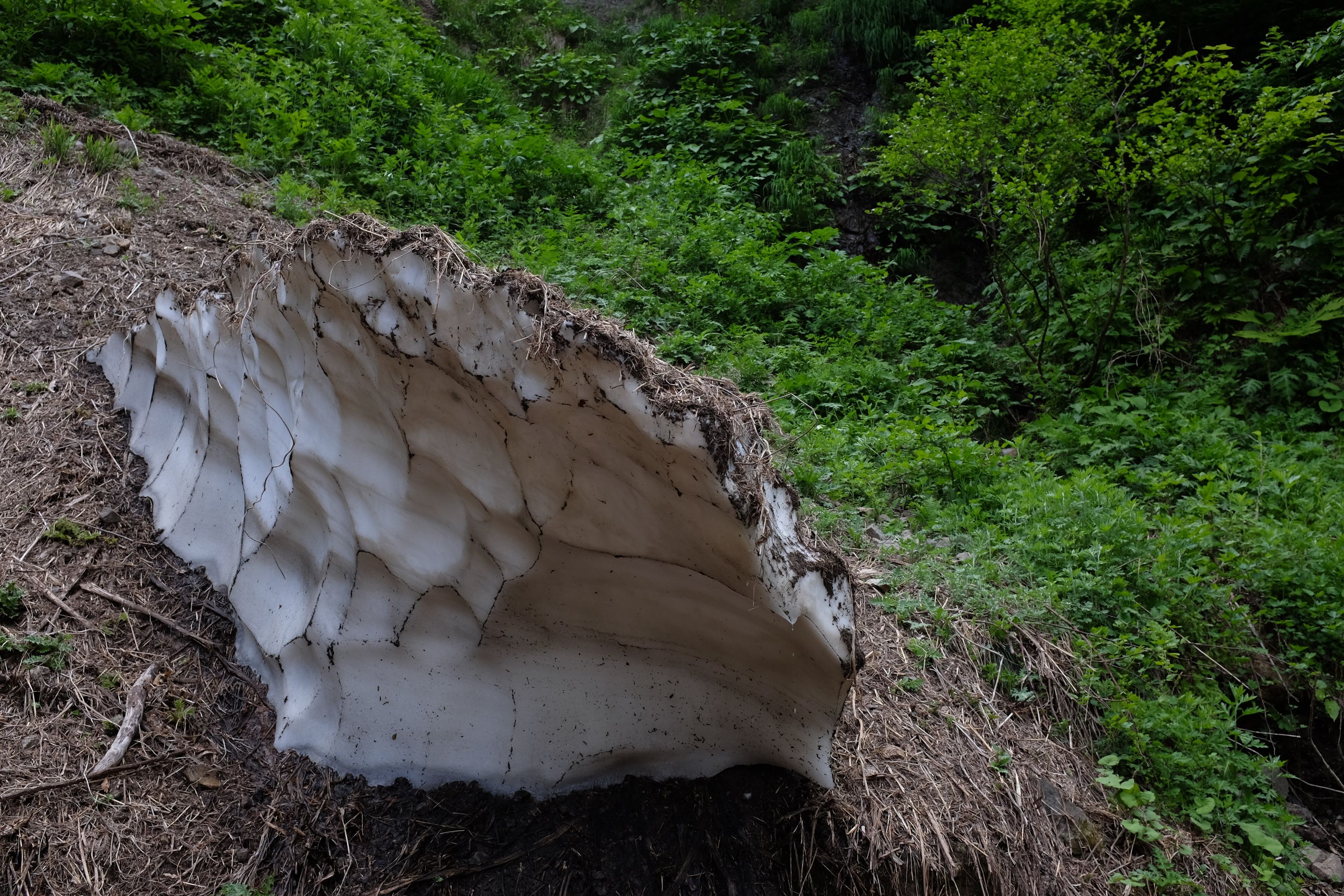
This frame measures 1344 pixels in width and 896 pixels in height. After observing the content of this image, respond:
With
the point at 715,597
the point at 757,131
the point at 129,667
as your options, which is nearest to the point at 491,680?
the point at 715,597

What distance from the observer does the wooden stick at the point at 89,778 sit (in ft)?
8.01

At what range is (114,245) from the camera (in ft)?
15.9

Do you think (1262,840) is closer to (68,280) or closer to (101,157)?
(68,280)

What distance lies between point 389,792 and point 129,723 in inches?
39.6

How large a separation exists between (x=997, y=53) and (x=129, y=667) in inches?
254

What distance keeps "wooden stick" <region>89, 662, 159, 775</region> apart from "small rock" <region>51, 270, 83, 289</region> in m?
2.81

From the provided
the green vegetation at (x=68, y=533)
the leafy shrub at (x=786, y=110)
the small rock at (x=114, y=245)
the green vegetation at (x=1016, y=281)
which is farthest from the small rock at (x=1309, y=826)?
the leafy shrub at (x=786, y=110)

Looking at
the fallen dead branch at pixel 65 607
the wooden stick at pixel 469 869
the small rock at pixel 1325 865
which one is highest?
the small rock at pixel 1325 865

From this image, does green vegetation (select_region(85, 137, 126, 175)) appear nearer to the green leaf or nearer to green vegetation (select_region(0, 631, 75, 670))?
green vegetation (select_region(0, 631, 75, 670))

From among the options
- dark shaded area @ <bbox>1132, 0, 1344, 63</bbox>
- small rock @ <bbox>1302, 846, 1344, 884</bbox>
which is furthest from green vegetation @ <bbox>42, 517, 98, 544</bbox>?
dark shaded area @ <bbox>1132, 0, 1344, 63</bbox>

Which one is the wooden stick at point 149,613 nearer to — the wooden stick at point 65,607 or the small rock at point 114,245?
the wooden stick at point 65,607

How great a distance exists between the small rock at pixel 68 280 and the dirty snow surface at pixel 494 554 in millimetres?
2293

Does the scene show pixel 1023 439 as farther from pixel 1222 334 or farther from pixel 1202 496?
pixel 1222 334

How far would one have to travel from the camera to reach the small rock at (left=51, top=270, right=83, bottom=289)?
177 inches
